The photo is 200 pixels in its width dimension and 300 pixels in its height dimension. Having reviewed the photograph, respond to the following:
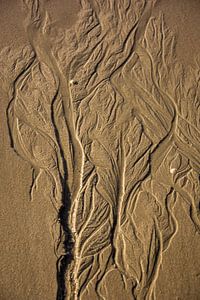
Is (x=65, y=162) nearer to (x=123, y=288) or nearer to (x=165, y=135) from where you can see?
(x=165, y=135)

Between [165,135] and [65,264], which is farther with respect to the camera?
[165,135]

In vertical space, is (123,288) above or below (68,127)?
below

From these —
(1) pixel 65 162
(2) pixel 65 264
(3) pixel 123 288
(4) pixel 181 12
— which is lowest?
(3) pixel 123 288

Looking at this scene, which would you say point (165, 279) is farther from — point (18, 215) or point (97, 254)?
point (18, 215)

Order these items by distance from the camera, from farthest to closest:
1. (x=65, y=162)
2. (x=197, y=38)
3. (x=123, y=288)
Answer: (x=197, y=38) < (x=65, y=162) < (x=123, y=288)

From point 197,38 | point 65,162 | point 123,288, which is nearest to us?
point 123,288

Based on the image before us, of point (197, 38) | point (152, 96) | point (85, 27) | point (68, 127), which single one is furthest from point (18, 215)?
point (197, 38)
